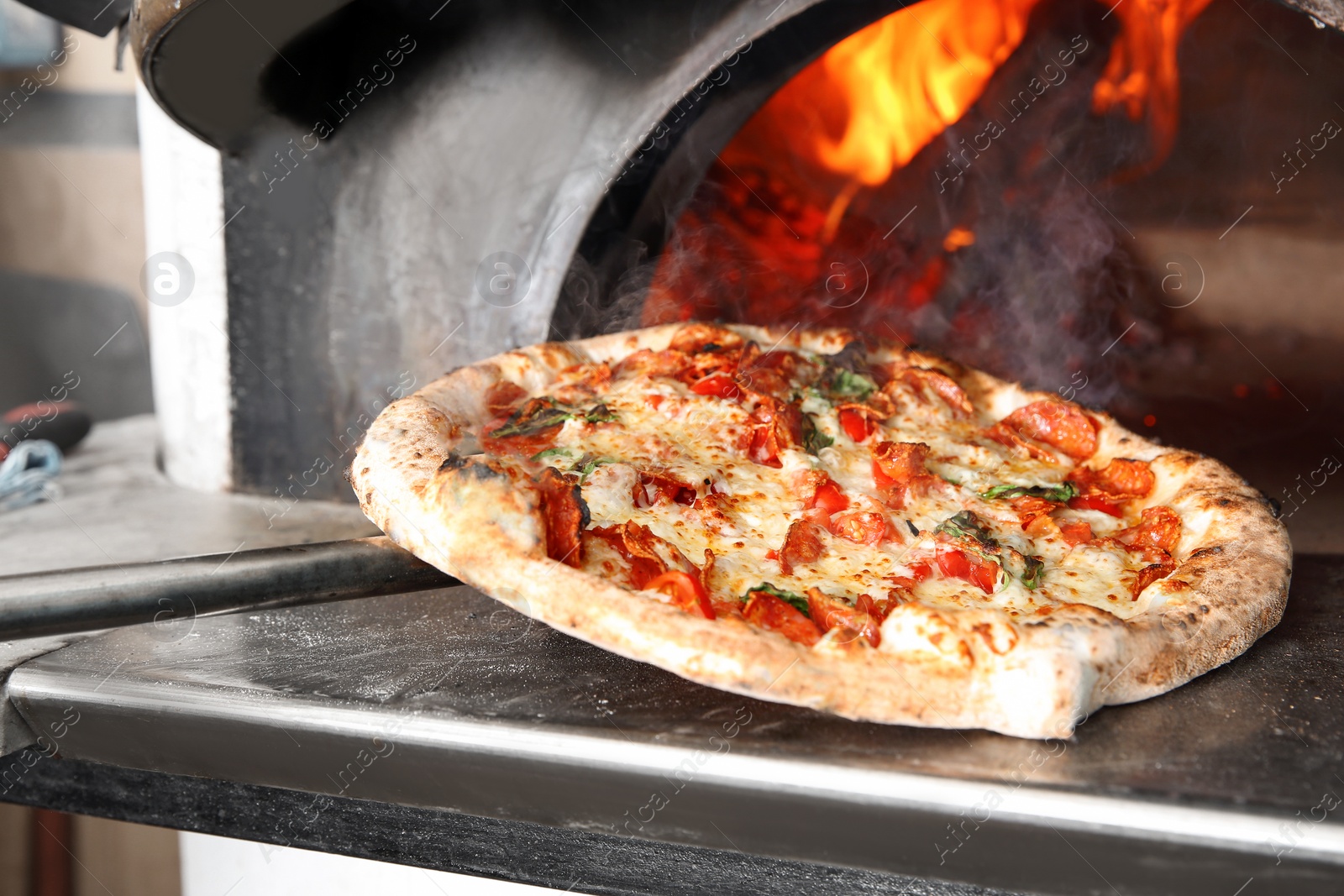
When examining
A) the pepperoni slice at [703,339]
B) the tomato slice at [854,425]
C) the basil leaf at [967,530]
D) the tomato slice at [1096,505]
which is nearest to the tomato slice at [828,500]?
the basil leaf at [967,530]

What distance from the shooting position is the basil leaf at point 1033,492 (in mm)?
1997

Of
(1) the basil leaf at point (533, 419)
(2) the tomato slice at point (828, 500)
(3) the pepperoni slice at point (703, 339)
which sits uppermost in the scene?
(3) the pepperoni slice at point (703, 339)

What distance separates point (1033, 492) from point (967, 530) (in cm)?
30

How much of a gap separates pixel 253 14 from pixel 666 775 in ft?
6.34

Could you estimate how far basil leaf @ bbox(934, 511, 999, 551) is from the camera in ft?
5.77

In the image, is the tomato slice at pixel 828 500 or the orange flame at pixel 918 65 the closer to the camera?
the tomato slice at pixel 828 500

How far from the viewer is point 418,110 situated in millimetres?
2756

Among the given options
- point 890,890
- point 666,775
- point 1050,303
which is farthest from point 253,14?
point 1050,303

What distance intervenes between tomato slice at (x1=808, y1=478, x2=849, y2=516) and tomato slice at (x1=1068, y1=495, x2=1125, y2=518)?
502 millimetres

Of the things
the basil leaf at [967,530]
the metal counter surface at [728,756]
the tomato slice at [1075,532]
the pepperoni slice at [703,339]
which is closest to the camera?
the metal counter surface at [728,756]

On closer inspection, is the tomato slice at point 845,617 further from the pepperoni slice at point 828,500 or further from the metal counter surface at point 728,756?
the pepperoni slice at point 828,500

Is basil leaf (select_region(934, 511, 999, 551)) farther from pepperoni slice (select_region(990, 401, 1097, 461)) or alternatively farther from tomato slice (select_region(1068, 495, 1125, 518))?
pepperoni slice (select_region(990, 401, 1097, 461))

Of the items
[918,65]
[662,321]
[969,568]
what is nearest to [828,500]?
[969,568]

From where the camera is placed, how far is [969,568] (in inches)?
67.0
